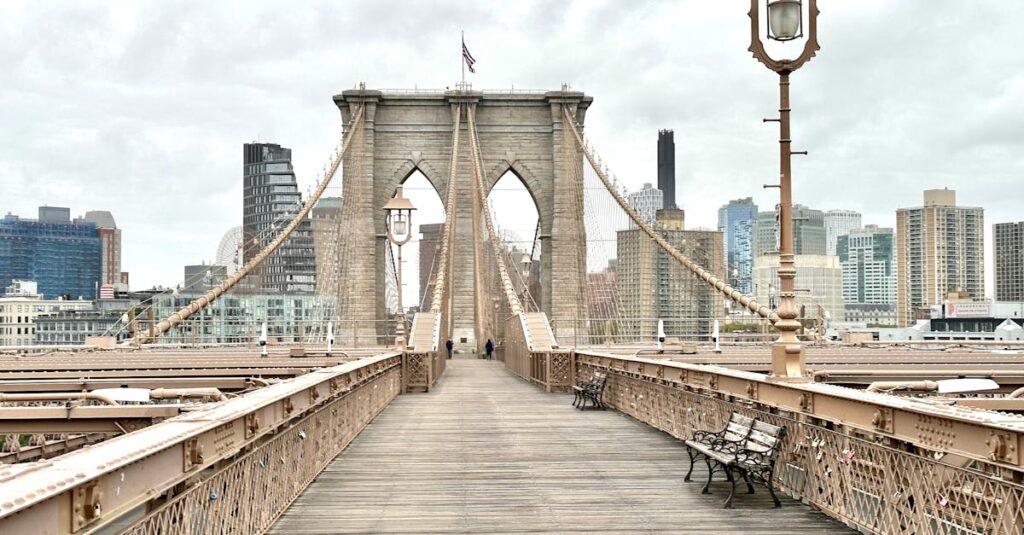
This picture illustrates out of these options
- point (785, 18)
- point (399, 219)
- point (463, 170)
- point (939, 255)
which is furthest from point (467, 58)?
point (939, 255)

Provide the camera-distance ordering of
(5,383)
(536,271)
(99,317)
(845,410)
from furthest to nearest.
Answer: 1. (99,317)
2. (536,271)
3. (5,383)
4. (845,410)

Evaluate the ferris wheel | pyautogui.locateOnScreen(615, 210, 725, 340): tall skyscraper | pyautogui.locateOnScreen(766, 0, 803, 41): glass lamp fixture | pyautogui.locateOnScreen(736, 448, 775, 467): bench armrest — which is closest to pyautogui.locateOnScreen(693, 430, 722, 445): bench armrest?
pyautogui.locateOnScreen(736, 448, 775, 467): bench armrest

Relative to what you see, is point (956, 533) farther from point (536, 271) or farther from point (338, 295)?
point (536, 271)

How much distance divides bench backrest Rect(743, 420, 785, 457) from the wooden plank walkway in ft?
1.44

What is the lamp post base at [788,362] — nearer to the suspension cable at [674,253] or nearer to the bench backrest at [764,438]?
the bench backrest at [764,438]

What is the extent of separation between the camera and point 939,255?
174 m

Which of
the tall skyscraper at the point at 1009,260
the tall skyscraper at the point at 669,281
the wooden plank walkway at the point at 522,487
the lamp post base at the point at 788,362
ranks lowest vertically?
the wooden plank walkway at the point at 522,487

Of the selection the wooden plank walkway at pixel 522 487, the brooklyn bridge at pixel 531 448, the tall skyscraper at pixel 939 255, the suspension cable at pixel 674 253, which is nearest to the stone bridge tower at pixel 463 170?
the suspension cable at pixel 674 253

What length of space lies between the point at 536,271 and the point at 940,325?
65.1 m

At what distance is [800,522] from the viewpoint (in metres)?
8.02

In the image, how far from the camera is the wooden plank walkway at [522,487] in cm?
798

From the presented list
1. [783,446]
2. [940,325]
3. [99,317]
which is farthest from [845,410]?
[940,325]

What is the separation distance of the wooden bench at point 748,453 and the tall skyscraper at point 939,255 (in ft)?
560

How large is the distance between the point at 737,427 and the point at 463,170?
5373 cm
